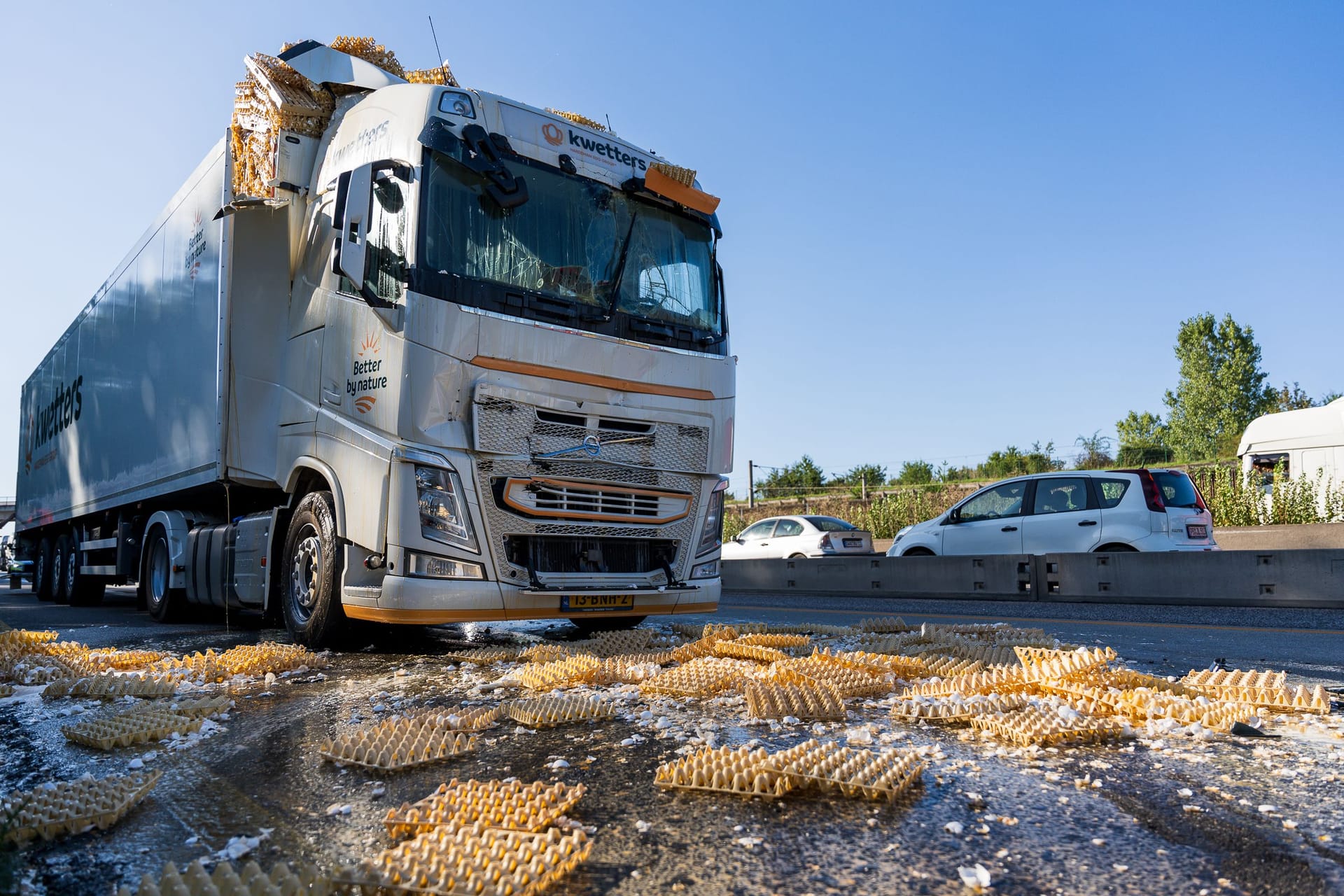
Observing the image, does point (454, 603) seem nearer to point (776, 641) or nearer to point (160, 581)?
point (776, 641)

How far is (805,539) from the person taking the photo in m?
19.7

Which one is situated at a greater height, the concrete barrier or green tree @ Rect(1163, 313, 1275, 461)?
green tree @ Rect(1163, 313, 1275, 461)

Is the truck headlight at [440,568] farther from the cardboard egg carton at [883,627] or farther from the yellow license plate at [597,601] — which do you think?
the cardboard egg carton at [883,627]

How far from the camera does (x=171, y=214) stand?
9.67 meters

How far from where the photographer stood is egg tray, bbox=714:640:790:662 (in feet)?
17.6

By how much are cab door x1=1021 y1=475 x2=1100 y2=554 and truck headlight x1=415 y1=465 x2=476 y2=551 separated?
912cm

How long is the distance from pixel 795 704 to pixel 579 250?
12.8 ft

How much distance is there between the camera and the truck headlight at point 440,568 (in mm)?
5816

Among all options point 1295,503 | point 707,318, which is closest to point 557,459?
point 707,318

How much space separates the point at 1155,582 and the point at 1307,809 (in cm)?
887

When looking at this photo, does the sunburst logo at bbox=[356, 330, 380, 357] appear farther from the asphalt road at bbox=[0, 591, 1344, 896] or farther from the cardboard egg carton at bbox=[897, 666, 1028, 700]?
the cardboard egg carton at bbox=[897, 666, 1028, 700]

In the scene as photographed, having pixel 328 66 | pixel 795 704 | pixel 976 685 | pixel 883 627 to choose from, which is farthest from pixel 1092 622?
pixel 328 66

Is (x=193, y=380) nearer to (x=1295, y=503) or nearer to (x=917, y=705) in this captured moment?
(x=917, y=705)

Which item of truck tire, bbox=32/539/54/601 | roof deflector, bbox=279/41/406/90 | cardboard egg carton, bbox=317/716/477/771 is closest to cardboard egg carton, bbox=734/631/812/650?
cardboard egg carton, bbox=317/716/477/771
